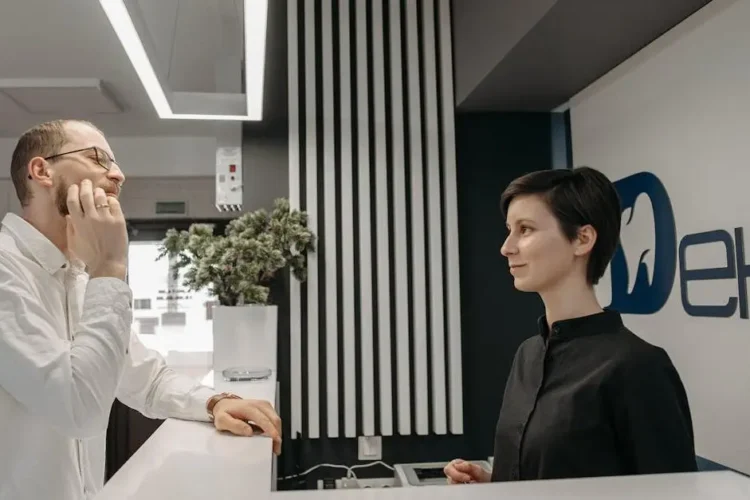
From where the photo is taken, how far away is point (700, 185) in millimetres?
2066

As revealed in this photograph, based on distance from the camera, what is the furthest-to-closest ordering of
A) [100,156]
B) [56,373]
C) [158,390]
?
1. [158,390]
2. [100,156]
3. [56,373]

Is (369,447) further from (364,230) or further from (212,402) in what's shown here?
(212,402)

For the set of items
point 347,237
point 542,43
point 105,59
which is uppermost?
point 105,59

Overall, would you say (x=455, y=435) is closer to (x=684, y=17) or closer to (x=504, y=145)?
(x=504, y=145)

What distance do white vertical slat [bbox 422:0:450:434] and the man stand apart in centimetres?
182

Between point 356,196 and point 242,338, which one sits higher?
point 356,196

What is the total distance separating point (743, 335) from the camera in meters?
1.86

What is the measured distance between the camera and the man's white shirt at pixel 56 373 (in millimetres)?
1007

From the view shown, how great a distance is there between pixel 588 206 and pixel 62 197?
1.18 metres

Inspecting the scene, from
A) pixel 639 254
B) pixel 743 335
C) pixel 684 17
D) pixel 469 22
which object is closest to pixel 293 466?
pixel 639 254

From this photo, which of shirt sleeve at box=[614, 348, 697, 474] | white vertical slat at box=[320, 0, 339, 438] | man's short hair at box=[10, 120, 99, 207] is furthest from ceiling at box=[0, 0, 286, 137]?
shirt sleeve at box=[614, 348, 697, 474]

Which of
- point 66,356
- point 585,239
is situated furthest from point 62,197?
point 585,239

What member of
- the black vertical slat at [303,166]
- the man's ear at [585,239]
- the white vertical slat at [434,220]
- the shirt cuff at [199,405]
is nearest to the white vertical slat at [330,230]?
the black vertical slat at [303,166]

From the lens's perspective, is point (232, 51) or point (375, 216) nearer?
point (232, 51)
